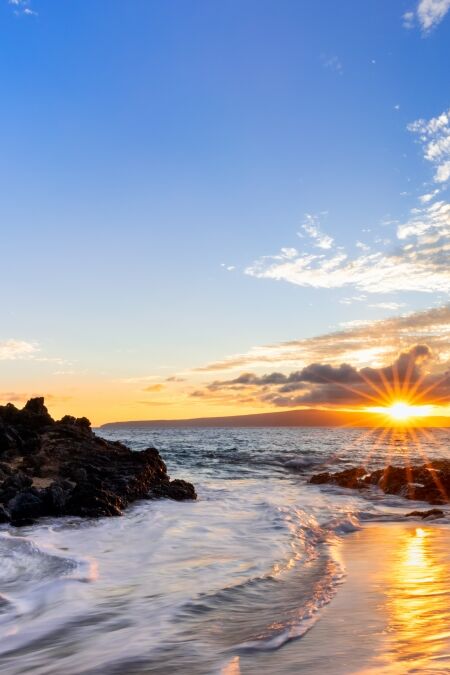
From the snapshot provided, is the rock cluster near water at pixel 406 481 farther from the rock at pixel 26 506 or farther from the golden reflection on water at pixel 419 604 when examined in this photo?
the rock at pixel 26 506

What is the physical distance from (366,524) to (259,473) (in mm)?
18336

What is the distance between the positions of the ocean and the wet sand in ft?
0.50

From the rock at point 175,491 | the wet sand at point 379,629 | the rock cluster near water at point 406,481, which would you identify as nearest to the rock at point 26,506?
the rock at point 175,491

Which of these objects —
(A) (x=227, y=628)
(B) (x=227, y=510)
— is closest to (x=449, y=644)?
(A) (x=227, y=628)

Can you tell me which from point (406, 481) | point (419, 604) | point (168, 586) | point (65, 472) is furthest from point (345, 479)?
point (419, 604)

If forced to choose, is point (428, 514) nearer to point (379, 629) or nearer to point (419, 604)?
point (419, 604)

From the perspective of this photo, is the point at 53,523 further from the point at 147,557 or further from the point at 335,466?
the point at 335,466

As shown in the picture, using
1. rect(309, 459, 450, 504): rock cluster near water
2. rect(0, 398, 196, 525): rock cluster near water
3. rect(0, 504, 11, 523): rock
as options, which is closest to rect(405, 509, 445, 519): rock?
rect(309, 459, 450, 504): rock cluster near water

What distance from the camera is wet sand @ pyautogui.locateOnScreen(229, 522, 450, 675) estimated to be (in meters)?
4.93

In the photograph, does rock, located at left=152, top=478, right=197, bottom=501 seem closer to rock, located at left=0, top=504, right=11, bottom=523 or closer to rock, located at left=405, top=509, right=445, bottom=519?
rock, located at left=0, top=504, right=11, bottom=523

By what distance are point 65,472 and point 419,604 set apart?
17.0 m

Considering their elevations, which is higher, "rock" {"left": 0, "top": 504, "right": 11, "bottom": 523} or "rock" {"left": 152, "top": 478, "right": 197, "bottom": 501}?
"rock" {"left": 0, "top": 504, "right": 11, "bottom": 523}

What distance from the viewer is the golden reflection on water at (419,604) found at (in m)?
5.08

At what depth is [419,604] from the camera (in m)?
7.01
